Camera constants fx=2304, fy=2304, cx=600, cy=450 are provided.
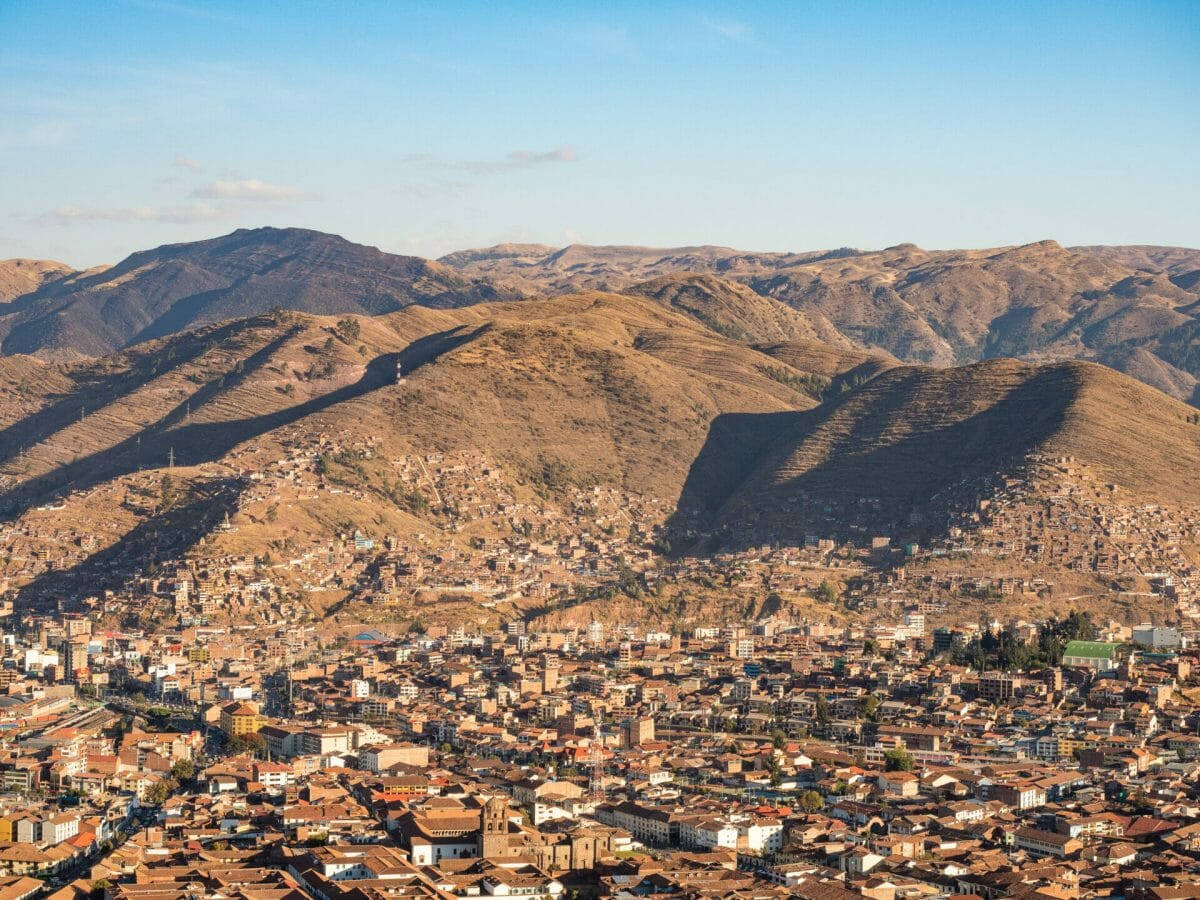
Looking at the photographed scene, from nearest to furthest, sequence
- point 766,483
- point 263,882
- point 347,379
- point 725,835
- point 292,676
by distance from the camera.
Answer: point 263,882
point 725,835
point 292,676
point 766,483
point 347,379

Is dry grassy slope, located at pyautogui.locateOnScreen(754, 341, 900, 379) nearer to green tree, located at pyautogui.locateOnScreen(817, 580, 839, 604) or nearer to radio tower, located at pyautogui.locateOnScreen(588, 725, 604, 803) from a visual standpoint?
green tree, located at pyautogui.locateOnScreen(817, 580, 839, 604)

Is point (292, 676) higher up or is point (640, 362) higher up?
point (640, 362)

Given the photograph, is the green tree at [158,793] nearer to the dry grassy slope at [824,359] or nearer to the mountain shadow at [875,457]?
the mountain shadow at [875,457]

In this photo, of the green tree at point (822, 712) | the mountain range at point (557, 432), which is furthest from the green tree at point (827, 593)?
the green tree at point (822, 712)

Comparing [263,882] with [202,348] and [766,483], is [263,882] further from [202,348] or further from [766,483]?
[202,348]

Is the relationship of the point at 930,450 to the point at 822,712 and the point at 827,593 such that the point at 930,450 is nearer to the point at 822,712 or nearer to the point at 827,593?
the point at 827,593

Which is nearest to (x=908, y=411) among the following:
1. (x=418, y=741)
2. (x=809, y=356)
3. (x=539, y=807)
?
(x=809, y=356)

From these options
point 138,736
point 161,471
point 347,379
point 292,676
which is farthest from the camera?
point 347,379

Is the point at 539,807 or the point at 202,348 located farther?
the point at 202,348
